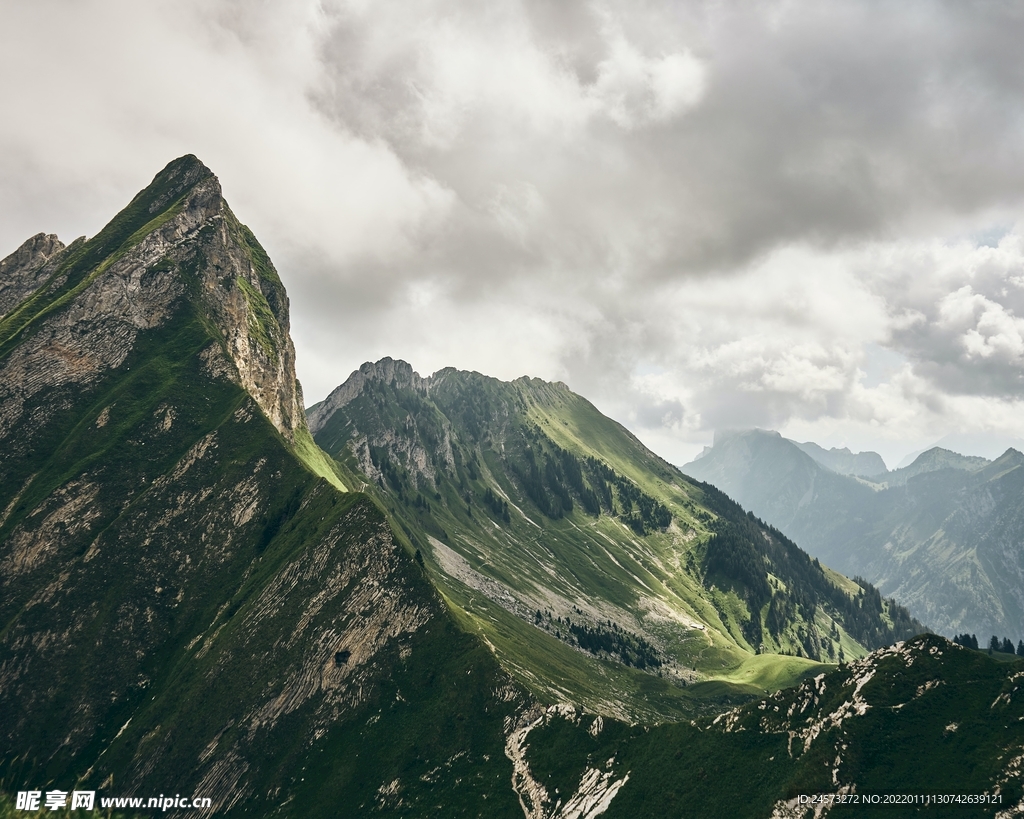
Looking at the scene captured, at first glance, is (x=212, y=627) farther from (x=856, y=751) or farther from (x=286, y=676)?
(x=856, y=751)

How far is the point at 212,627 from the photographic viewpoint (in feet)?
455

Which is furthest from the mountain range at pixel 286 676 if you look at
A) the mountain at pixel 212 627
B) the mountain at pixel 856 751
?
the mountain at pixel 212 627

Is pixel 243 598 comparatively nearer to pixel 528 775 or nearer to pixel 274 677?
pixel 274 677

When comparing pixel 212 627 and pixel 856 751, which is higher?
pixel 212 627

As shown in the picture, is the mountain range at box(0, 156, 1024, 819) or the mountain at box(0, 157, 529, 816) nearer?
the mountain range at box(0, 156, 1024, 819)

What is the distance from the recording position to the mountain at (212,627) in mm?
111250

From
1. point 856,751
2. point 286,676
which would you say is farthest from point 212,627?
point 856,751

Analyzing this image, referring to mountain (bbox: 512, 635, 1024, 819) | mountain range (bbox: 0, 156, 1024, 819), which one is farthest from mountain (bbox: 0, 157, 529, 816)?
mountain (bbox: 512, 635, 1024, 819)

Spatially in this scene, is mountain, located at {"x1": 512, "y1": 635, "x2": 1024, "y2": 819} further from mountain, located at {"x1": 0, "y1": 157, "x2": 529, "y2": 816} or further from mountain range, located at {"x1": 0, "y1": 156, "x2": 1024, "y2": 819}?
mountain, located at {"x1": 0, "y1": 157, "x2": 529, "y2": 816}

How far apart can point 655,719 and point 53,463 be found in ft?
683

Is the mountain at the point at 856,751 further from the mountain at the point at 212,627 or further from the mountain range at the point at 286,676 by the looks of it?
the mountain at the point at 212,627

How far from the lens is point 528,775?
9456 centimetres

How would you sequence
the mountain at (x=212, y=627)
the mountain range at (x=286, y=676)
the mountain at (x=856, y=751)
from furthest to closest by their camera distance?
the mountain at (x=212, y=627) < the mountain range at (x=286, y=676) < the mountain at (x=856, y=751)

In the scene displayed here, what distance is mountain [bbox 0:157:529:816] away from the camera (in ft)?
365
